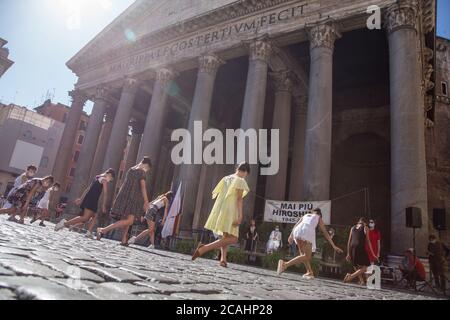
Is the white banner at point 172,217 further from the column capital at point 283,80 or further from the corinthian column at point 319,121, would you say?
the column capital at point 283,80

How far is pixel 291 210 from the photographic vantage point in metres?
10.5

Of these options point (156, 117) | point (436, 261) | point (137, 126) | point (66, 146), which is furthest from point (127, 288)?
point (137, 126)

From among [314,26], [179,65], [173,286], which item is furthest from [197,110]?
[173,286]

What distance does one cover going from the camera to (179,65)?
679 inches

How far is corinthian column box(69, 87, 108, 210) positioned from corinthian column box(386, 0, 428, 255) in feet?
52.8

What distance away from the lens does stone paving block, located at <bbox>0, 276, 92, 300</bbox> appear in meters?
1.51

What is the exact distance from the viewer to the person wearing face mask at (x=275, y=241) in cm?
1023

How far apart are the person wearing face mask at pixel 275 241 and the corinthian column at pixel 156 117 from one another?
8.07 meters

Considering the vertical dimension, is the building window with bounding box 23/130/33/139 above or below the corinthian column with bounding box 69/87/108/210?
above

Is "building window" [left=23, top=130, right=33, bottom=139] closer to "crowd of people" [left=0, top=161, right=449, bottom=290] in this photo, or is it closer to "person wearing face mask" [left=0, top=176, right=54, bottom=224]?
"crowd of people" [left=0, top=161, right=449, bottom=290]

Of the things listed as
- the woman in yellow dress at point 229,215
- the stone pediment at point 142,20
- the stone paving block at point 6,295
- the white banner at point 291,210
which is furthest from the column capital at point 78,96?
the stone paving block at point 6,295

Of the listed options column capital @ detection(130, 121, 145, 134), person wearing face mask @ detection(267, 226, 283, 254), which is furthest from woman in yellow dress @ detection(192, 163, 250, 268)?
column capital @ detection(130, 121, 145, 134)

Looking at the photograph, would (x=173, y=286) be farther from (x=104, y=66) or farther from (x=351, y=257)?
(x=104, y=66)
